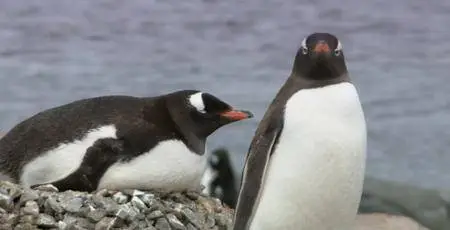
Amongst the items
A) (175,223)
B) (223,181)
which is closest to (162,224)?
(175,223)

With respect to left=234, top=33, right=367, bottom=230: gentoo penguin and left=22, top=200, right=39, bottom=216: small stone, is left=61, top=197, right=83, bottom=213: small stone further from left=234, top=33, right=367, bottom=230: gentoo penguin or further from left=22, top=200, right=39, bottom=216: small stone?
left=234, top=33, right=367, bottom=230: gentoo penguin

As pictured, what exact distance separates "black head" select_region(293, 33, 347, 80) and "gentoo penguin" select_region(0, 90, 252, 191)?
0.43 meters

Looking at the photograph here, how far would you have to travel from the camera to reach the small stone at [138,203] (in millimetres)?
3207

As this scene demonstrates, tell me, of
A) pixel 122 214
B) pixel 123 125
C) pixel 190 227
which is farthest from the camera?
pixel 123 125

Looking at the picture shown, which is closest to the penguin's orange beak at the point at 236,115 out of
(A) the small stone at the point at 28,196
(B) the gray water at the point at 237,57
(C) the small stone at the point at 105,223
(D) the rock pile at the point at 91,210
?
(D) the rock pile at the point at 91,210

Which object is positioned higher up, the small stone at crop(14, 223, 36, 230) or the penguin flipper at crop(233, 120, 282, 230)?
the penguin flipper at crop(233, 120, 282, 230)

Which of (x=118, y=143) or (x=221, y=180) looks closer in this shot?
(x=118, y=143)

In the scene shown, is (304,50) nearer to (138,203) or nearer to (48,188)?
(138,203)

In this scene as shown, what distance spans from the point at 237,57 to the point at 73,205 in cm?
524

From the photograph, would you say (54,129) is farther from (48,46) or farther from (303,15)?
(303,15)

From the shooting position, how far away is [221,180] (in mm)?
5254

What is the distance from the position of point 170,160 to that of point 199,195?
0.19 meters

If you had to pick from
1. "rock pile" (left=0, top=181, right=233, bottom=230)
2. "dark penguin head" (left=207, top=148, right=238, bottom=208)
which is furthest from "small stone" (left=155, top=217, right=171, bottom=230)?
"dark penguin head" (left=207, top=148, right=238, bottom=208)

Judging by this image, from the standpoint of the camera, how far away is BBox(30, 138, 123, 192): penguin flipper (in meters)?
3.26
